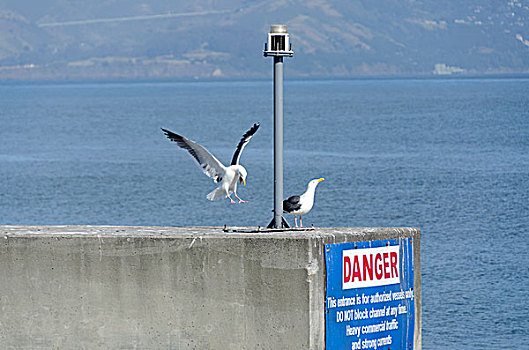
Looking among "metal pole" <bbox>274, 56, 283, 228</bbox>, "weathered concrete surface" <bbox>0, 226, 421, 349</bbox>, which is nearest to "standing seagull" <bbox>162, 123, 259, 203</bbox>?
"metal pole" <bbox>274, 56, 283, 228</bbox>

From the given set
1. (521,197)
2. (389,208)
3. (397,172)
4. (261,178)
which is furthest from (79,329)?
(397,172)

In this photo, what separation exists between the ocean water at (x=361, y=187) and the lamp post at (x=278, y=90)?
438 inches

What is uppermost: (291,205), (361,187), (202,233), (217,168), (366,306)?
(217,168)

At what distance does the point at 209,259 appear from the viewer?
909cm

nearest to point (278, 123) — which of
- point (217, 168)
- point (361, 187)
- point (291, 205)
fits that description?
→ point (217, 168)

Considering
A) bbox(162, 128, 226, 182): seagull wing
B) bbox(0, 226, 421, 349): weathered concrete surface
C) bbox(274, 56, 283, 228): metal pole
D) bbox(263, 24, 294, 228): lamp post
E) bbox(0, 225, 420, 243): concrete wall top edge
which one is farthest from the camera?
bbox(162, 128, 226, 182): seagull wing

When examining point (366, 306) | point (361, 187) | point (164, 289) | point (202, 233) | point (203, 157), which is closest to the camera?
point (164, 289)

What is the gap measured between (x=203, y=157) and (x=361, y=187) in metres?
35.2

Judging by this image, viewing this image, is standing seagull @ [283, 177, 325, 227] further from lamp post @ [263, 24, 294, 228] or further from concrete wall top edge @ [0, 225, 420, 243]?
concrete wall top edge @ [0, 225, 420, 243]

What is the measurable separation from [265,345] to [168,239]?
1147mm

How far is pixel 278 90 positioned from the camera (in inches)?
378

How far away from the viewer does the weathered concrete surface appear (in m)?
9.01

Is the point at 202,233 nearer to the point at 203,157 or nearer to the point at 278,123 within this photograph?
the point at 203,157

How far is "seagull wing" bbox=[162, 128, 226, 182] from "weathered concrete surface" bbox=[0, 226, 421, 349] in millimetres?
835
